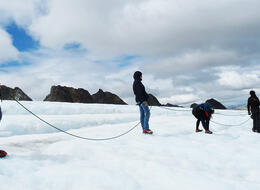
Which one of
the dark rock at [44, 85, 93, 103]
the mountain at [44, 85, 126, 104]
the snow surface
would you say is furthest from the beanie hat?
the mountain at [44, 85, 126, 104]

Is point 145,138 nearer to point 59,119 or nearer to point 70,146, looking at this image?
point 70,146

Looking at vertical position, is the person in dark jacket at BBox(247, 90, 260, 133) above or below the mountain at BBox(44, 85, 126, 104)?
below

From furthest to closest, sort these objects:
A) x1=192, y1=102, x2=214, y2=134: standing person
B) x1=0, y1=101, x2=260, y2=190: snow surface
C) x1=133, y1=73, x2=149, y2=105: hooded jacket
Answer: x1=192, y1=102, x2=214, y2=134: standing person → x1=133, y1=73, x2=149, y2=105: hooded jacket → x1=0, y1=101, x2=260, y2=190: snow surface

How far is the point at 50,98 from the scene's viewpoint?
153ft

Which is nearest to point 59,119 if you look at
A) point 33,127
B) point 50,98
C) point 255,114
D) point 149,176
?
point 33,127

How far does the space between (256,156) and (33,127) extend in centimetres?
807

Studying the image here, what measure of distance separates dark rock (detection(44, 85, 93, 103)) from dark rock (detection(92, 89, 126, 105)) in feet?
5.44

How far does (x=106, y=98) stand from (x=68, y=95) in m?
8.34

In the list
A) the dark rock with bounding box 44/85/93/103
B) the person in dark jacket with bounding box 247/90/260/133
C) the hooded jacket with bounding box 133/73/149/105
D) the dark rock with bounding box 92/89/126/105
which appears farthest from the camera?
the dark rock with bounding box 92/89/126/105

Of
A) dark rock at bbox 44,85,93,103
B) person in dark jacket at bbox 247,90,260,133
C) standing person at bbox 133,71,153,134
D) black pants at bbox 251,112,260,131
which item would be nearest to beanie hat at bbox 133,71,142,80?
standing person at bbox 133,71,153,134

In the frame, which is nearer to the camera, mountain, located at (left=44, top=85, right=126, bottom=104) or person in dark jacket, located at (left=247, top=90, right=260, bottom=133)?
person in dark jacket, located at (left=247, top=90, right=260, bottom=133)

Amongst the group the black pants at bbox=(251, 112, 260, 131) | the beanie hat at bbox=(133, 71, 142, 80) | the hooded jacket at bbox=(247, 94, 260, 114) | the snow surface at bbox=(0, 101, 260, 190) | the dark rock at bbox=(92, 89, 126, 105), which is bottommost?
the snow surface at bbox=(0, 101, 260, 190)

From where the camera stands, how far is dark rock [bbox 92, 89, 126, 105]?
2042 inches

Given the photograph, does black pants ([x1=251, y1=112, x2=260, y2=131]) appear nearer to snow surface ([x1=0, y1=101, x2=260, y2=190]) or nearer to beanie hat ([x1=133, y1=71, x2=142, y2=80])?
snow surface ([x1=0, y1=101, x2=260, y2=190])
